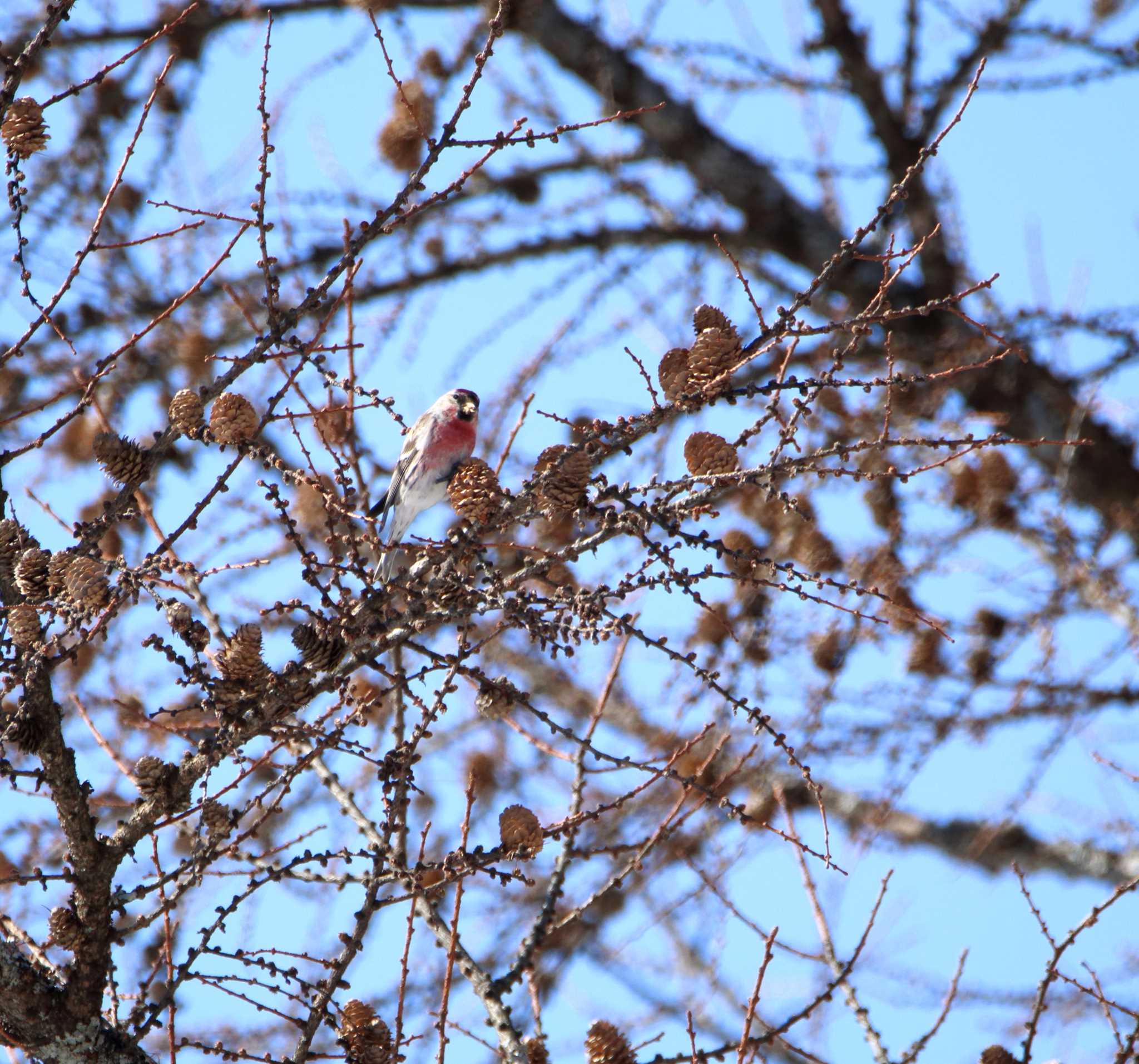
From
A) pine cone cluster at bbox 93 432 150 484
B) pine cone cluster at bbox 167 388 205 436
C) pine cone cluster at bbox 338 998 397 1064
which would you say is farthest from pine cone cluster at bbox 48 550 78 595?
pine cone cluster at bbox 338 998 397 1064

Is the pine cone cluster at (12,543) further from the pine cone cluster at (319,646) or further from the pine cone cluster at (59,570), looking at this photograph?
the pine cone cluster at (319,646)

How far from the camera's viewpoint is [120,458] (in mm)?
2205

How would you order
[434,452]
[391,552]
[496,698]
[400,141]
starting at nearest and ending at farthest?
1. [496,698]
2. [391,552]
3. [434,452]
4. [400,141]

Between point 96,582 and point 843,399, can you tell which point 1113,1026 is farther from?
point 843,399

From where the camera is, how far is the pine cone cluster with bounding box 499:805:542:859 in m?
2.20

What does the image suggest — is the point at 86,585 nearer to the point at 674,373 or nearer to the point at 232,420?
the point at 232,420

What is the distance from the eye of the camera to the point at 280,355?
2.00 meters

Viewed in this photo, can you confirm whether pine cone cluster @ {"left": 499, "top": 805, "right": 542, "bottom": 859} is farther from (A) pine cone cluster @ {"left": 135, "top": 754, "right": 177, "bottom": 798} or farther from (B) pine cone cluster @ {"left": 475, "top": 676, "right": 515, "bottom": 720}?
(A) pine cone cluster @ {"left": 135, "top": 754, "right": 177, "bottom": 798}

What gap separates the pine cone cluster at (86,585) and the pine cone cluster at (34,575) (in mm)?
75

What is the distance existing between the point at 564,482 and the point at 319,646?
47 cm

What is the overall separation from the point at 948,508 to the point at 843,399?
2.44 feet

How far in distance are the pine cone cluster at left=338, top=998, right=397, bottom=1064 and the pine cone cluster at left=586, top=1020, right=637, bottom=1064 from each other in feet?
1.26

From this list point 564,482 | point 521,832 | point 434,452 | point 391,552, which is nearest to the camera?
point 564,482

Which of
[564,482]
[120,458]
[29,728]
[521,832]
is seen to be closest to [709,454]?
[564,482]
